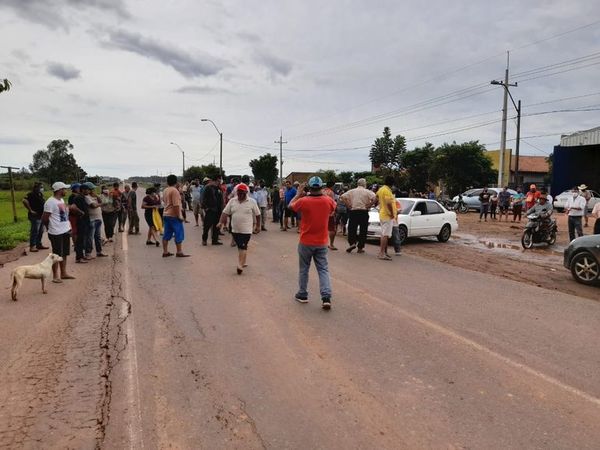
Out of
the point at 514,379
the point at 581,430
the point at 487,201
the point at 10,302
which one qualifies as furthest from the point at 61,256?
the point at 487,201

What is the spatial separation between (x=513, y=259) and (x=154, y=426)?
38.2 feet

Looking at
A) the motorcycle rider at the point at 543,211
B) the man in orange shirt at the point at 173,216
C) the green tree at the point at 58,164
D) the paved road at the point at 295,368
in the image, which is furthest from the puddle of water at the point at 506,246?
the green tree at the point at 58,164

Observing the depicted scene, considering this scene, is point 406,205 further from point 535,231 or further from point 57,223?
point 57,223

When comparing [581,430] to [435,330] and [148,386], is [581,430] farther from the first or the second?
[148,386]

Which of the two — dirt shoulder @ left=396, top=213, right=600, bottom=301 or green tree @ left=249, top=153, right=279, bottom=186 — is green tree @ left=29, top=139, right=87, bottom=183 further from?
dirt shoulder @ left=396, top=213, right=600, bottom=301

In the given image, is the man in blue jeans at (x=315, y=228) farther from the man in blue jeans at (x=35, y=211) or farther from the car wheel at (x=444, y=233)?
the car wheel at (x=444, y=233)

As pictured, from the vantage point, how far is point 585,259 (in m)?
9.29

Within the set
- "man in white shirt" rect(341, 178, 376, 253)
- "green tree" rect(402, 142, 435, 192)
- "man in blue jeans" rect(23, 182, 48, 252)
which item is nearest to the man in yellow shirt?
"man in white shirt" rect(341, 178, 376, 253)

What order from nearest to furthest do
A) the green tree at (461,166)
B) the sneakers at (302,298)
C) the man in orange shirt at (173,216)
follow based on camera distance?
the sneakers at (302,298) < the man in orange shirt at (173,216) < the green tree at (461,166)

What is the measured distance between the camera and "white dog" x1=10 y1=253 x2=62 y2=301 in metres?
7.20

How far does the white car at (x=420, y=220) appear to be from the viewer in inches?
584

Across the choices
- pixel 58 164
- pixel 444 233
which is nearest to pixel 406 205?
pixel 444 233

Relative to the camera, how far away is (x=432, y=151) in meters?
48.2

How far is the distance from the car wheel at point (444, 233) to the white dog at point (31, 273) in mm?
11920
